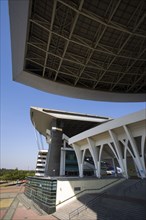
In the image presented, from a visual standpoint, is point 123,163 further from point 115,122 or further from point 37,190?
point 37,190

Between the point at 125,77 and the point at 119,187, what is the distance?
15946mm

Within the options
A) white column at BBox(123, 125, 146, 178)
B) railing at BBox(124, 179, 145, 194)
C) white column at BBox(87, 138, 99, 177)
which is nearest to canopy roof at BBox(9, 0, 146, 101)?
white column at BBox(123, 125, 146, 178)

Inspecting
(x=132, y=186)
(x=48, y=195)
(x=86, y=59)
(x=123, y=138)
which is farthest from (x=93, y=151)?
(x=86, y=59)

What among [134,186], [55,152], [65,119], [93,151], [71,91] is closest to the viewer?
[134,186]

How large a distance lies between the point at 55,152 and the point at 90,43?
1532 inches

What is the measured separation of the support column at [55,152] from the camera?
50.1 metres


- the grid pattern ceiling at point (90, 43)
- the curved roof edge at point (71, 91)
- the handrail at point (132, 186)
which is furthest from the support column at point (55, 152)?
the grid pattern ceiling at point (90, 43)

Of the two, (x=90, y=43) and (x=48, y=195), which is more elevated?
(x=90, y=43)

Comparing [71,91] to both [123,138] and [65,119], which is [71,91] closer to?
[123,138]

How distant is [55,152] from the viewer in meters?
52.7

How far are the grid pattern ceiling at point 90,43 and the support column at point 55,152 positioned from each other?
31.3 meters

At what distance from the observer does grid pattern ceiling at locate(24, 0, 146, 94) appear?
52.2ft

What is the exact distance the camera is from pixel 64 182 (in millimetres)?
26812

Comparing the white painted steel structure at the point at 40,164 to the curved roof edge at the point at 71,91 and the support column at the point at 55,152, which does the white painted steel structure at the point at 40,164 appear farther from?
the curved roof edge at the point at 71,91
